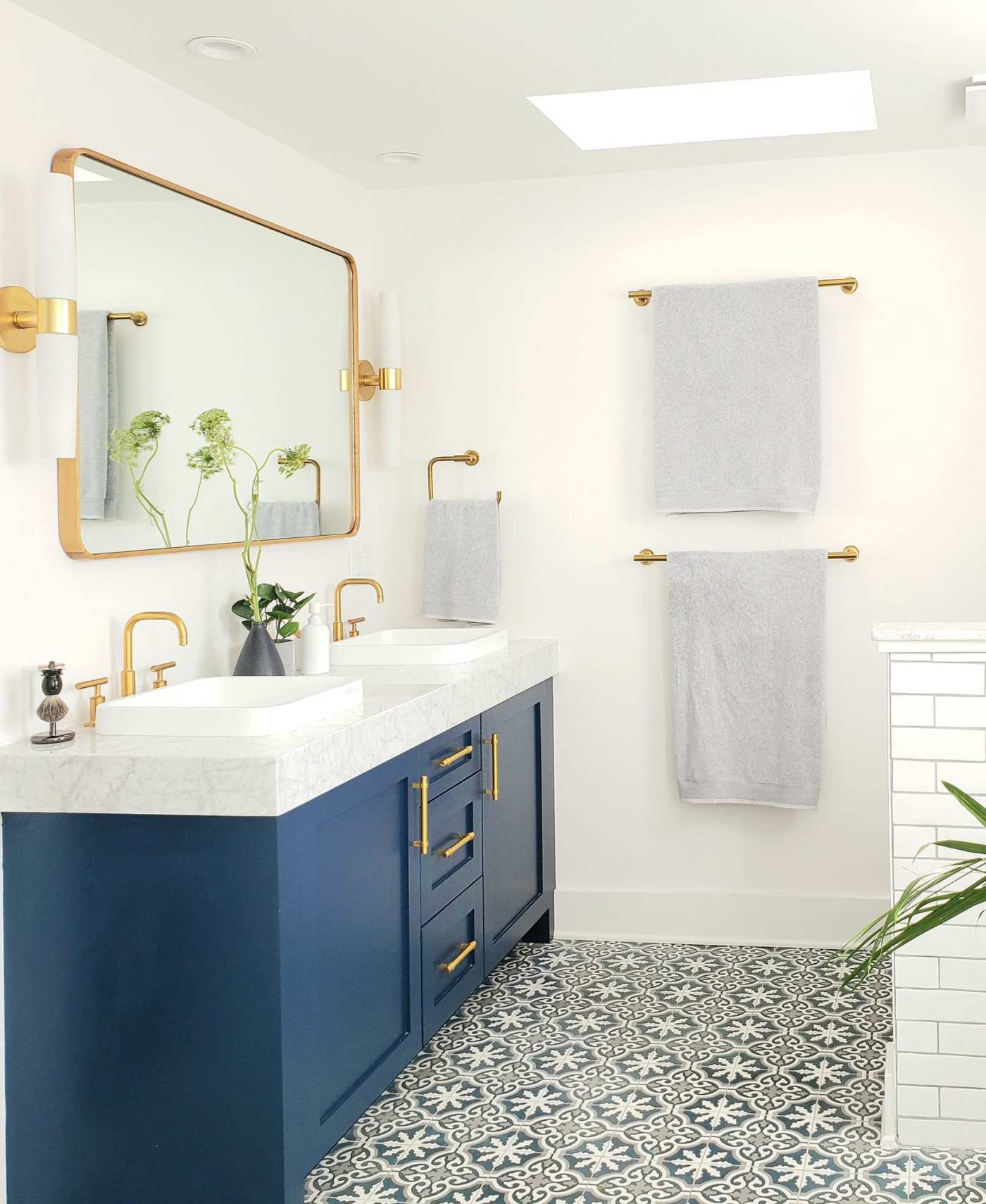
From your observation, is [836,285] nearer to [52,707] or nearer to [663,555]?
[663,555]

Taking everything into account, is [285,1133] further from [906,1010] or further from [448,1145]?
[906,1010]

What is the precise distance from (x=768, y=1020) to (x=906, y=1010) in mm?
Result: 789

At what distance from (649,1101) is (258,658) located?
1.30m

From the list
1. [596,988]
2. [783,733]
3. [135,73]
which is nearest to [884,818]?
[783,733]

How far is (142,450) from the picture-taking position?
2805 millimetres

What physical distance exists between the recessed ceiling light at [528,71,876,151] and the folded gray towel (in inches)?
48.6

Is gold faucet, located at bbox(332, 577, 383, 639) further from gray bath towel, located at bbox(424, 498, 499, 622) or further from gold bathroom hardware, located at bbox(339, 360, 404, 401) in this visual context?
gold bathroom hardware, located at bbox(339, 360, 404, 401)

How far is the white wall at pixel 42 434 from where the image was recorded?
2.43 m

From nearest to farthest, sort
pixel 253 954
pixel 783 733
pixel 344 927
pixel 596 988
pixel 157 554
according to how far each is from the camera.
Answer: pixel 253 954, pixel 344 927, pixel 157 554, pixel 596 988, pixel 783 733

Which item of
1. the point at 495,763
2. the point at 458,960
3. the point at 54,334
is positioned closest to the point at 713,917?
the point at 495,763

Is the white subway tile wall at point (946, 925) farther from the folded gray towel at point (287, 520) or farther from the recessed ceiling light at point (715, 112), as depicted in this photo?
the recessed ceiling light at point (715, 112)

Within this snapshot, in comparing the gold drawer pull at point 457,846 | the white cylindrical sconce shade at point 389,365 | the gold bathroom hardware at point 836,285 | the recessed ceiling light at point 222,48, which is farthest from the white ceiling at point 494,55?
the gold drawer pull at point 457,846

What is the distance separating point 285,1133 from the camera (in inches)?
88.0

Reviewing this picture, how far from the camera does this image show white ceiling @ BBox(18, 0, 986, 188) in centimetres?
261
